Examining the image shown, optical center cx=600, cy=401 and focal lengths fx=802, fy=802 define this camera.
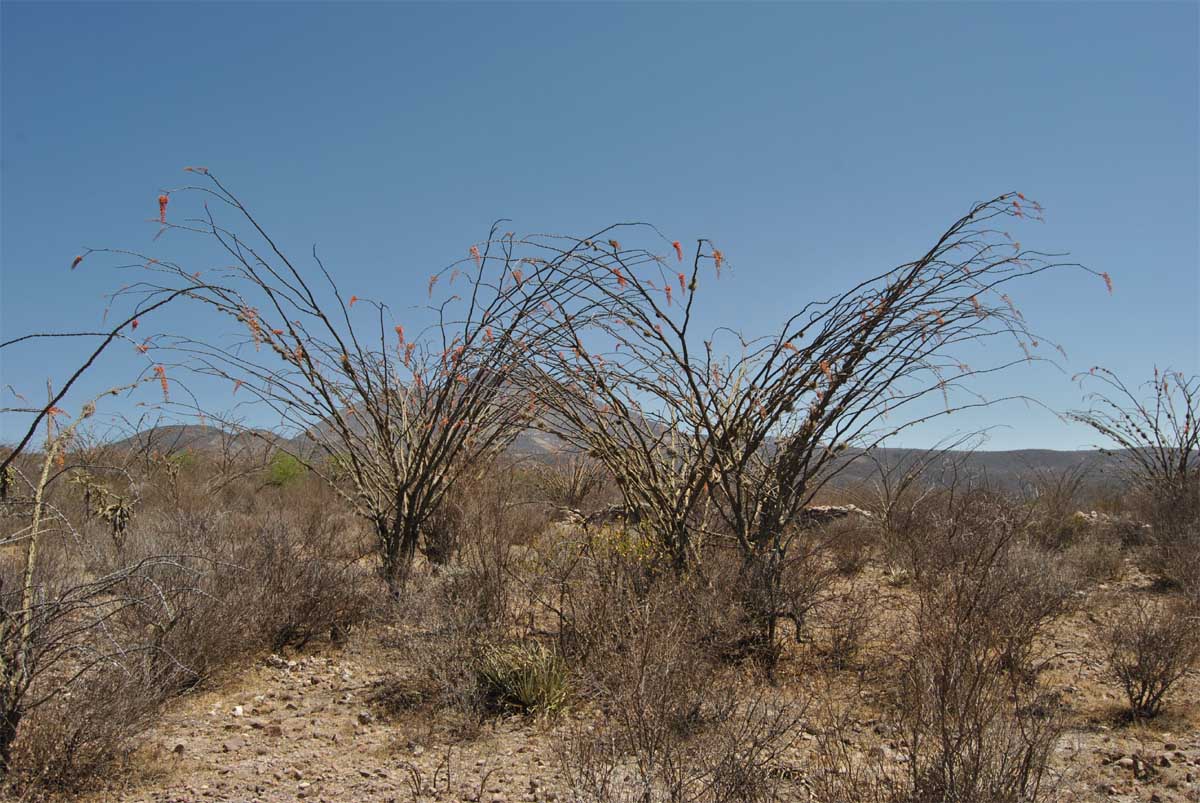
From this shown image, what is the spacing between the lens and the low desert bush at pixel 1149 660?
5.04 meters

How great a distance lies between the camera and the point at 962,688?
3.51m

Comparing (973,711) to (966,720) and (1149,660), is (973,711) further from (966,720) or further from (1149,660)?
(1149,660)

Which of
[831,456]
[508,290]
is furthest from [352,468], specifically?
[831,456]

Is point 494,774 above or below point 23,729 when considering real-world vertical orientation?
below

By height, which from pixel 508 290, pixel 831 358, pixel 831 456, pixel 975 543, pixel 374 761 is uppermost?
pixel 508 290

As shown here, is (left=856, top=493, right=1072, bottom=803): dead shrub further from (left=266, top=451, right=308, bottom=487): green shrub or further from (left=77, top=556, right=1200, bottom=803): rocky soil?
(left=266, top=451, right=308, bottom=487): green shrub

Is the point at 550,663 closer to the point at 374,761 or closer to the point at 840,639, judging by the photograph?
the point at 374,761

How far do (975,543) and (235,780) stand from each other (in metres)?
6.47

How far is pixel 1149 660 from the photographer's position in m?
5.12

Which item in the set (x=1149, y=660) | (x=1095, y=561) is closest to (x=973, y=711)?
(x=1149, y=660)

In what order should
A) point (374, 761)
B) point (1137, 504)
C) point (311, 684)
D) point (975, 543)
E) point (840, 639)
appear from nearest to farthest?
point (374, 761) < point (311, 684) < point (840, 639) < point (975, 543) < point (1137, 504)

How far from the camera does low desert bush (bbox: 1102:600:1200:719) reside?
5.04 meters

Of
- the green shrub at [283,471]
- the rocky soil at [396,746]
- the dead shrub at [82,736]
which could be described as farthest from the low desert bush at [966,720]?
the green shrub at [283,471]

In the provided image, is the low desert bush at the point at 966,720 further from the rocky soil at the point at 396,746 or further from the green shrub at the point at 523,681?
the green shrub at the point at 523,681
